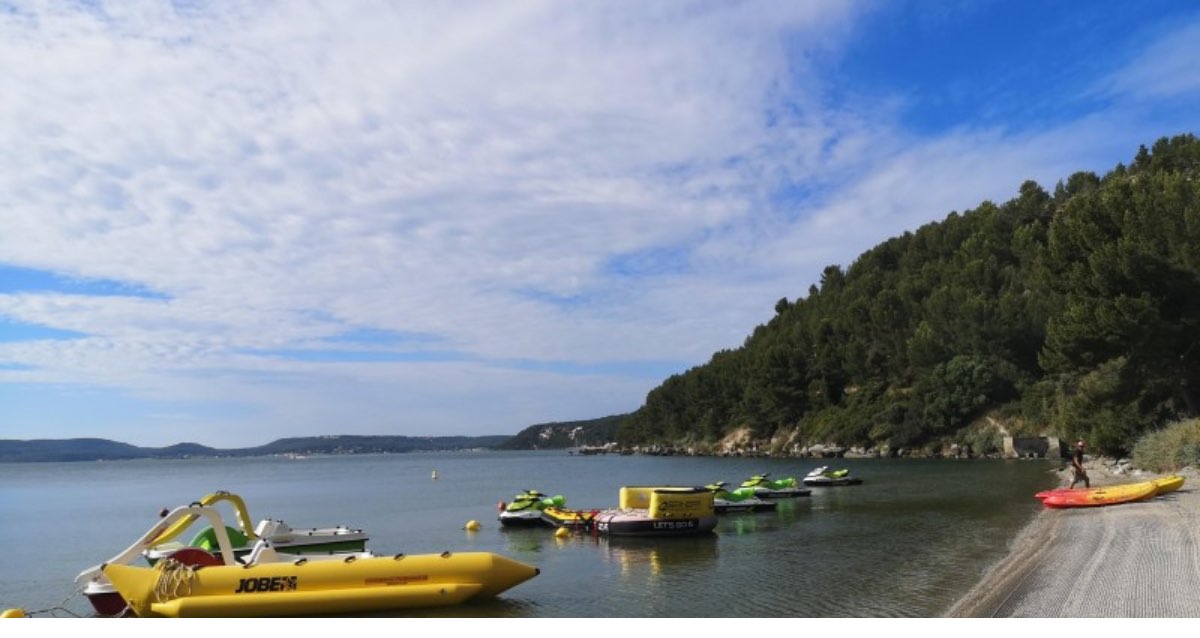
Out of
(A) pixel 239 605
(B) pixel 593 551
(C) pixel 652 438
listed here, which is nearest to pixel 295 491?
(B) pixel 593 551

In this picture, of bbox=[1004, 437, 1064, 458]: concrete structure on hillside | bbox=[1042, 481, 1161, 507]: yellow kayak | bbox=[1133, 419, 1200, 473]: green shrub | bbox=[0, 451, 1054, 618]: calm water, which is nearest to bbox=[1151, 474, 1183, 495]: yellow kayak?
bbox=[1042, 481, 1161, 507]: yellow kayak

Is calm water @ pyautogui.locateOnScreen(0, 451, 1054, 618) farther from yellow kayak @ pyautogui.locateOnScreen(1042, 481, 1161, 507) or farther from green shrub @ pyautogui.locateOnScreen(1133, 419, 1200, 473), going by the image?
green shrub @ pyautogui.locateOnScreen(1133, 419, 1200, 473)

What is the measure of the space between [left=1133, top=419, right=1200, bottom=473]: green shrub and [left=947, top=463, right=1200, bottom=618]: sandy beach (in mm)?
10353

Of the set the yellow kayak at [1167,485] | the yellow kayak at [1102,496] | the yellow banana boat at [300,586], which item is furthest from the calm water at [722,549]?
the yellow kayak at [1167,485]

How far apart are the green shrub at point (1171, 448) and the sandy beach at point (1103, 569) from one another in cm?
1035

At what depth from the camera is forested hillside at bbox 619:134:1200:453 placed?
44250 millimetres

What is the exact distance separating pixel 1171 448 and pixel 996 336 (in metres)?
56.4

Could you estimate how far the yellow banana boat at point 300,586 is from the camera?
17234 mm

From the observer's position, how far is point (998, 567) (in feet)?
66.4

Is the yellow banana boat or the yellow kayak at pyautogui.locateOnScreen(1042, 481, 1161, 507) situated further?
the yellow kayak at pyautogui.locateOnScreen(1042, 481, 1161, 507)

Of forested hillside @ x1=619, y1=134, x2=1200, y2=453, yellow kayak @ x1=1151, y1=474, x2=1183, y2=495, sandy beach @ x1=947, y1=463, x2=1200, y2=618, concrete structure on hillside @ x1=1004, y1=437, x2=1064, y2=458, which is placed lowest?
sandy beach @ x1=947, y1=463, x2=1200, y2=618

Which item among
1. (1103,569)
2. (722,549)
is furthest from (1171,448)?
(1103,569)

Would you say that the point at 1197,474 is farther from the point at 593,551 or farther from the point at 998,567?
the point at 593,551

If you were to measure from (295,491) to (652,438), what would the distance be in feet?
362
